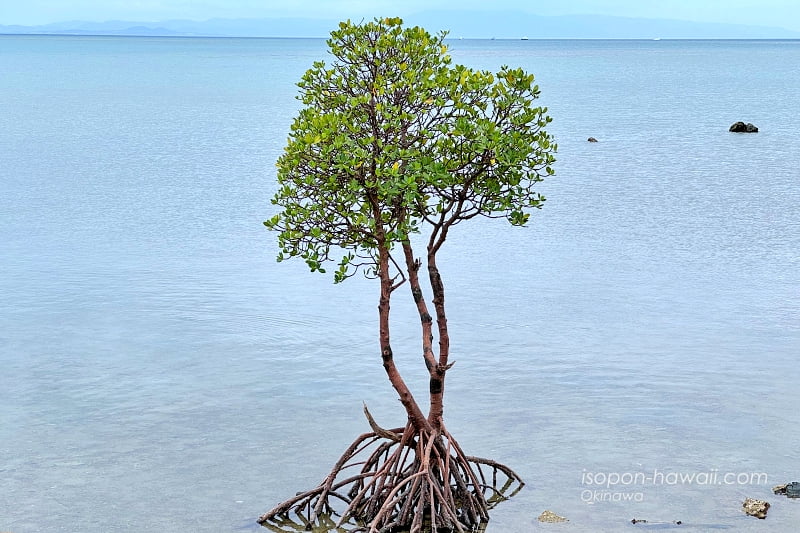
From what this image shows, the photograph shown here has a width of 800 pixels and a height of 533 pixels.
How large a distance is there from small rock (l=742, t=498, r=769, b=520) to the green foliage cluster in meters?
4.75

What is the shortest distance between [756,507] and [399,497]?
4.51 meters

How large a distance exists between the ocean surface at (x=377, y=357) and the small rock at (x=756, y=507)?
13 cm

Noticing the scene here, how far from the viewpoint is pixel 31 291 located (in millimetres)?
25188

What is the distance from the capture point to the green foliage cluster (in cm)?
1170

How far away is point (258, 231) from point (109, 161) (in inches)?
831

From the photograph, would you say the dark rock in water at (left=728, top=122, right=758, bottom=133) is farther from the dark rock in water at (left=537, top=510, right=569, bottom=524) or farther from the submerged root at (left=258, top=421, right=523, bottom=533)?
the dark rock in water at (left=537, top=510, right=569, bottom=524)

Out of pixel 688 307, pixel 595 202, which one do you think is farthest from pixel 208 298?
pixel 595 202

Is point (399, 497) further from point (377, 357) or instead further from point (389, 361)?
point (377, 357)

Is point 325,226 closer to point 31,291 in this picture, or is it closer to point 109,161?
point 31,291

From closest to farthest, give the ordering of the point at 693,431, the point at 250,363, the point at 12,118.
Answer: the point at 693,431, the point at 250,363, the point at 12,118

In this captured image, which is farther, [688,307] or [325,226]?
[688,307]

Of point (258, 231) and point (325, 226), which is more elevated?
point (325, 226)

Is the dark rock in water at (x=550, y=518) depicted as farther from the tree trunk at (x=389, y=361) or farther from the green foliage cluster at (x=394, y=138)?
the green foliage cluster at (x=394, y=138)

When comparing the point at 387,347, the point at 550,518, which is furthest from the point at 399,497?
the point at 550,518
